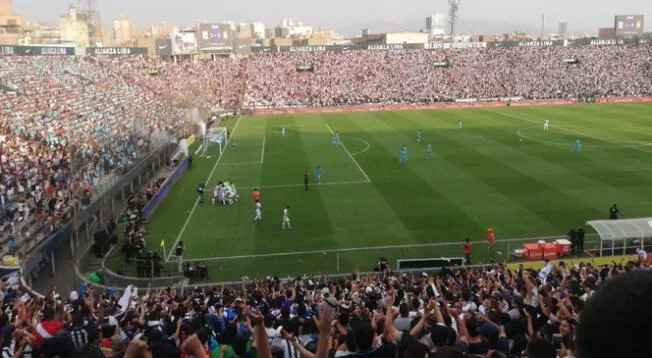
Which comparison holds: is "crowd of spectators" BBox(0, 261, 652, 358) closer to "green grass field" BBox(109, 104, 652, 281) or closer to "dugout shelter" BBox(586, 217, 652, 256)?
"dugout shelter" BBox(586, 217, 652, 256)

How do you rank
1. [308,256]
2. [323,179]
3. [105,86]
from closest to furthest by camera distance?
[308,256], [323,179], [105,86]

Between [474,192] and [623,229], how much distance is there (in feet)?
36.5

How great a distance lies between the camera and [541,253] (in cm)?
2370

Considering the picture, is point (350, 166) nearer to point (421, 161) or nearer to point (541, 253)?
point (421, 161)

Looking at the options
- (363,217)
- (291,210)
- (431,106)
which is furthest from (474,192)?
(431,106)

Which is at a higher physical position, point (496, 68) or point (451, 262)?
point (496, 68)

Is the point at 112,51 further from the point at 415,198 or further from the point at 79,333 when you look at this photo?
the point at 79,333

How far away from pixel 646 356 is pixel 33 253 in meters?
23.9

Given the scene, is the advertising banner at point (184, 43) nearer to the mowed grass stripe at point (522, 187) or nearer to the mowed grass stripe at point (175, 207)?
the mowed grass stripe at point (175, 207)

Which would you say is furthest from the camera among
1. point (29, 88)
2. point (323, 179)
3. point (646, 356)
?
point (29, 88)

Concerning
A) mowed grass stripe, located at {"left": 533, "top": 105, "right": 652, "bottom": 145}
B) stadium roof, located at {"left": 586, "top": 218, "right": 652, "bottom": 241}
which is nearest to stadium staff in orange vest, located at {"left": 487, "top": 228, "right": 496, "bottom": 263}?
stadium roof, located at {"left": 586, "top": 218, "right": 652, "bottom": 241}

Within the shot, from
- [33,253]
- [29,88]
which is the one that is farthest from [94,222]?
[29,88]

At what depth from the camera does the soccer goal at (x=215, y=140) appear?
4819 centimetres

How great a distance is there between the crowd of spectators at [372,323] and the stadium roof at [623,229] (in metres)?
6.49
